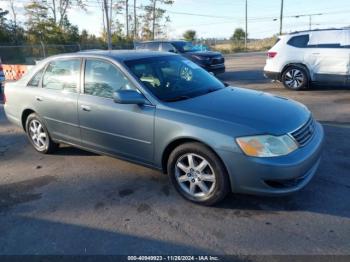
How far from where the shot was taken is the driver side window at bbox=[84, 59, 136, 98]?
414cm

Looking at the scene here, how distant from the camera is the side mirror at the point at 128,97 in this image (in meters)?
3.75

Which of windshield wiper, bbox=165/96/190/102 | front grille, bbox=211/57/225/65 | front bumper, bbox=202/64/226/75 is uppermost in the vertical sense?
front grille, bbox=211/57/225/65

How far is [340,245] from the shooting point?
Answer: 2.90 metres

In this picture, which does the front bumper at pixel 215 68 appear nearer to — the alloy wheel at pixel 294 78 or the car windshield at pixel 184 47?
the car windshield at pixel 184 47

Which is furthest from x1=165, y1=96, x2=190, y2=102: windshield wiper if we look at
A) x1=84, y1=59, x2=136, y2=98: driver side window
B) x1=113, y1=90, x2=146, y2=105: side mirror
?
x1=84, y1=59, x2=136, y2=98: driver side window

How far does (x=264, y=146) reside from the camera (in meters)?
3.23

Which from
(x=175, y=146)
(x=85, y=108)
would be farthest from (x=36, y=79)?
(x=175, y=146)

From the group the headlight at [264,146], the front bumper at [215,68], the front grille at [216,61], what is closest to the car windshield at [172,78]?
the headlight at [264,146]

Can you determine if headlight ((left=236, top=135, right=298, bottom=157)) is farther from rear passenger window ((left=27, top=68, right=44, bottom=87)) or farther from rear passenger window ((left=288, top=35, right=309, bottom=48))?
rear passenger window ((left=288, top=35, right=309, bottom=48))

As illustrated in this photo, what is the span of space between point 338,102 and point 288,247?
252 inches

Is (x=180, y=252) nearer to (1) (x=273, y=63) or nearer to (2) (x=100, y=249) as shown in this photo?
(2) (x=100, y=249)

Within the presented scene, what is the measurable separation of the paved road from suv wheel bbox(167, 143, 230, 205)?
0.14 m

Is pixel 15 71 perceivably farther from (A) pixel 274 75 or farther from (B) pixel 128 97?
(B) pixel 128 97

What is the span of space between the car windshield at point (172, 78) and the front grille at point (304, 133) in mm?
1279
